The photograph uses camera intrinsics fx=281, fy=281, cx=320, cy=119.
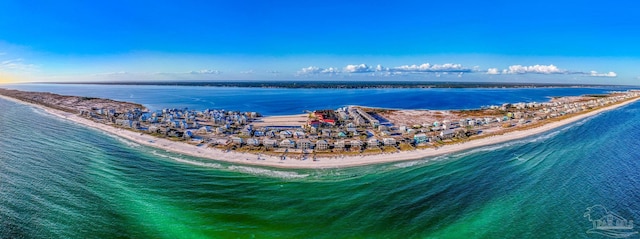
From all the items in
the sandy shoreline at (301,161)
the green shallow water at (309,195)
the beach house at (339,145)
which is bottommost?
the green shallow water at (309,195)

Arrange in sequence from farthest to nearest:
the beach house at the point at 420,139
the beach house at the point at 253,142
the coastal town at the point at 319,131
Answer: the beach house at the point at 420,139 → the beach house at the point at 253,142 → the coastal town at the point at 319,131

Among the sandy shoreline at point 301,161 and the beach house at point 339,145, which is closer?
the sandy shoreline at point 301,161

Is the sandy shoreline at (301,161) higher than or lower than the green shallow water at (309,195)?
higher

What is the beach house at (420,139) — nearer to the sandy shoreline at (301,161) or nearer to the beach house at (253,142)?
the sandy shoreline at (301,161)

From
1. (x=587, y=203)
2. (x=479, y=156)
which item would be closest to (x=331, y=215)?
(x=587, y=203)

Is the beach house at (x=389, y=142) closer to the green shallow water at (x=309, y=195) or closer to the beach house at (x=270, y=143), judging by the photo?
the green shallow water at (x=309, y=195)

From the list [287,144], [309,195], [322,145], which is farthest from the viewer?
[287,144]

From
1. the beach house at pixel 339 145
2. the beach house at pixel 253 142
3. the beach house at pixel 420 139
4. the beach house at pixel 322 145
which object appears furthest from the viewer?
the beach house at pixel 420 139

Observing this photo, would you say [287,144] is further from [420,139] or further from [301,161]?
[420,139]

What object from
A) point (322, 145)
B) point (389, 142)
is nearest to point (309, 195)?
point (322, 145)

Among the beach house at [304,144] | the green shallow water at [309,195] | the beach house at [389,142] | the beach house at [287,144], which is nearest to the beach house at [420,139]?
the beach house at [389,142]
